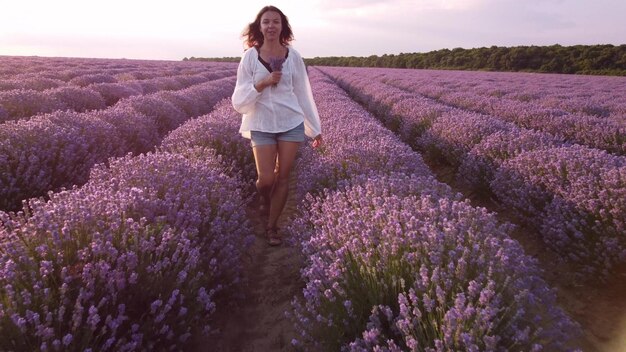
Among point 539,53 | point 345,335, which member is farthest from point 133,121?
point 539,53

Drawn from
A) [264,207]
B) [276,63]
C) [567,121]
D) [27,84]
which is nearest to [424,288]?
[276,63]

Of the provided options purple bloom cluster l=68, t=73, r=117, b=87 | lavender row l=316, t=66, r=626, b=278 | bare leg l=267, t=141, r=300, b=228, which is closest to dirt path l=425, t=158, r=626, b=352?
lavender row l=316, t=66, r=626, b=278

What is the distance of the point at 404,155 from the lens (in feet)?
12.8

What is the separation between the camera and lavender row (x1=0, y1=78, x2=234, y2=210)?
140 inches

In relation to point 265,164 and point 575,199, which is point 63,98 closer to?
point 265,164

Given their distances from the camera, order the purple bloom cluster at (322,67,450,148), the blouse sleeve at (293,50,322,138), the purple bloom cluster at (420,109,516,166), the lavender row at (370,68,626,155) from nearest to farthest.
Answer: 1. the blouse sleeve at (293,50,322,138)
2. the purple bloom cluster at (420,109,516,166)
3. the lavender row at (370,68,626,155)
4. the purple bloom cluster at (322,67,450,148)

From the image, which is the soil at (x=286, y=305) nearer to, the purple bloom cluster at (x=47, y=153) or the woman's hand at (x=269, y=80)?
the woman's hand at (x=269, y=80)

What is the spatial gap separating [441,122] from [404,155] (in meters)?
3.12

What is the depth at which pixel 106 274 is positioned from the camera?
1.74 m

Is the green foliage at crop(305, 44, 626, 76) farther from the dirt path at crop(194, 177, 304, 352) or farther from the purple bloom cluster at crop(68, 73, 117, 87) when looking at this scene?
the dirt path at crop(194, 177, 304, 352)

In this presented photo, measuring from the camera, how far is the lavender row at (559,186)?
118 inches

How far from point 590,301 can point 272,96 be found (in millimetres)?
2794

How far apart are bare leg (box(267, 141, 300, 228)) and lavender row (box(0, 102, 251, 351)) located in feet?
2.80

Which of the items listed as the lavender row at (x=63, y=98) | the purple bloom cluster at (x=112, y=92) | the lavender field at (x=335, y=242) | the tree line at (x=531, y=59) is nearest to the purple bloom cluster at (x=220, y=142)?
the lavender field at (x=335, y=242)
